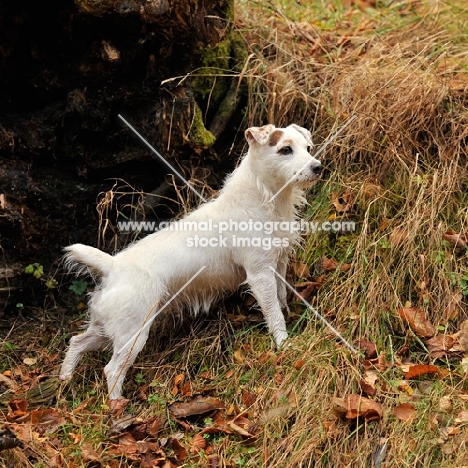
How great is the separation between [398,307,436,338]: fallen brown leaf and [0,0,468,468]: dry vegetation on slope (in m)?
Result: 0.01

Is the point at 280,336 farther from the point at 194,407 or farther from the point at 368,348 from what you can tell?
the point at 194,407

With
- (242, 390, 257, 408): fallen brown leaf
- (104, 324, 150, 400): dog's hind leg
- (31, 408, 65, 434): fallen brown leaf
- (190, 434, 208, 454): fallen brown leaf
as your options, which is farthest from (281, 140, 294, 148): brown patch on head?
(31, 408, 65, 434): fallen brown leaf

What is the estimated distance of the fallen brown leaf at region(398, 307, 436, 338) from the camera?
4840 mm

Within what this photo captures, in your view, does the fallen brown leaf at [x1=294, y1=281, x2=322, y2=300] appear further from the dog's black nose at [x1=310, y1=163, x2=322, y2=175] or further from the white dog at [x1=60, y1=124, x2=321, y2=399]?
the dog's black nose at [x1=310, y1=163, x2=322, y2=175]

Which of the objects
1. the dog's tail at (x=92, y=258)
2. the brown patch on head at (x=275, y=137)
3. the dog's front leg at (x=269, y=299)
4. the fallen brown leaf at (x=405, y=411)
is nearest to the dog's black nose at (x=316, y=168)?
the brown patch on head at (x=275, y=137)

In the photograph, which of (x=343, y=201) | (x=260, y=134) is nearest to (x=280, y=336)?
(x=343, y=201)

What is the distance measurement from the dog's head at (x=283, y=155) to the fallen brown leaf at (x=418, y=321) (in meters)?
1.11

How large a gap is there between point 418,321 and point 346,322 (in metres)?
0.48

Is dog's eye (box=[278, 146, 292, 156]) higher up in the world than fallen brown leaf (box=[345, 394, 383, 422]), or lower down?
higher up

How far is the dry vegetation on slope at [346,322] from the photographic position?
4.28 metres

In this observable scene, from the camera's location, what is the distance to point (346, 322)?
16.3 feet

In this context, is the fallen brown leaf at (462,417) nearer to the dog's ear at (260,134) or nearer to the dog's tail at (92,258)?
the dog's ear at (260,134)

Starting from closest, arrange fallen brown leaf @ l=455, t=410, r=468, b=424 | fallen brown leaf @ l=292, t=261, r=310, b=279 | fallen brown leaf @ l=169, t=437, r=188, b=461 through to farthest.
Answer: fallen brown leaf @ l=455, t=410, r=468, b=424 < fallen brown leaf @ l=169, t=437, r=188, b=461 < fallen brown leaf @ l=292, t=261, r=310, b=279

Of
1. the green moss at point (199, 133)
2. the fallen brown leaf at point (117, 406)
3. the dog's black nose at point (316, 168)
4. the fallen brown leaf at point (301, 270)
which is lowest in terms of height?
the fallen brown leaf at point (117, 406)
